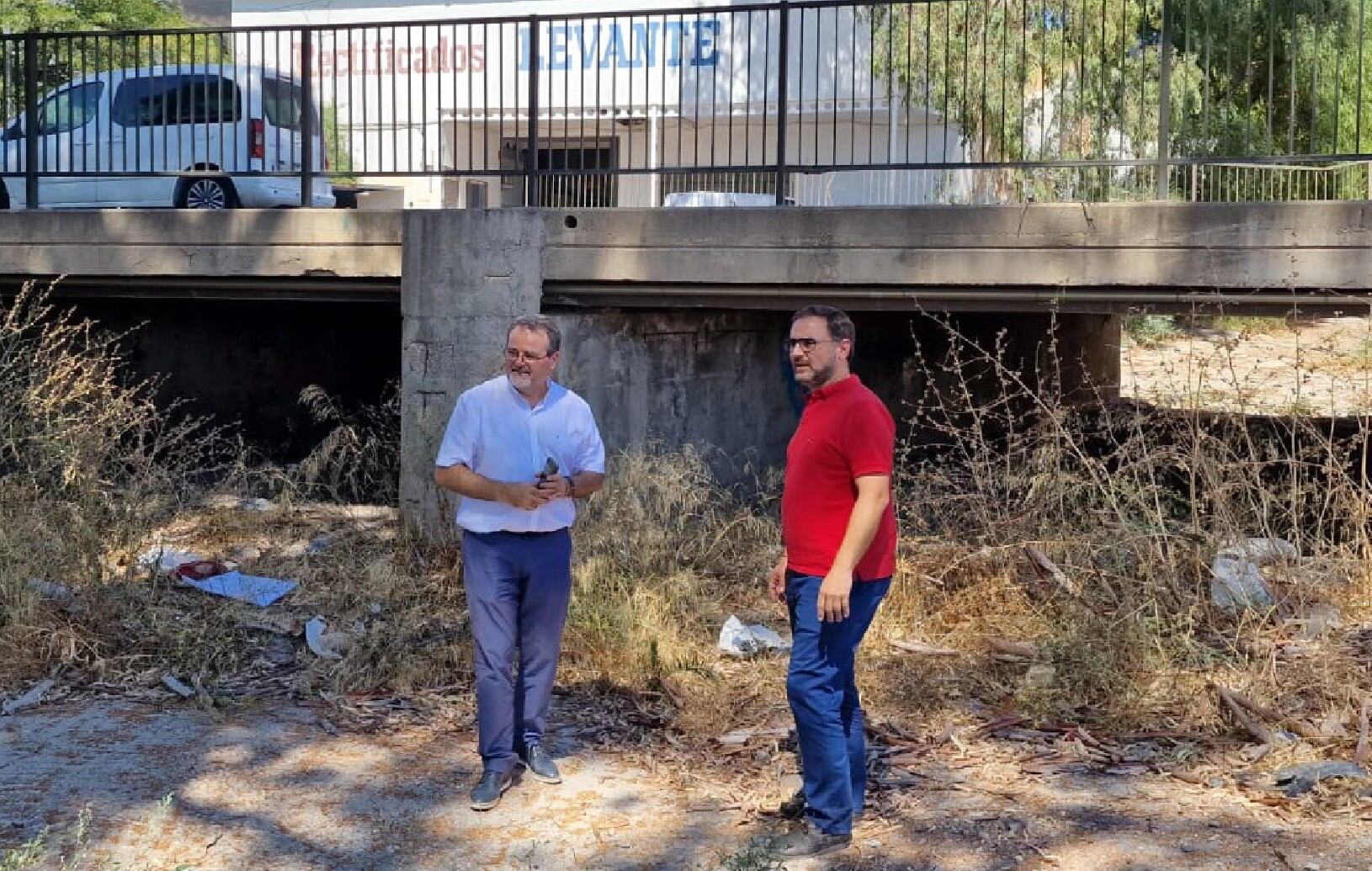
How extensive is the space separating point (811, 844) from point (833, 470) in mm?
1142

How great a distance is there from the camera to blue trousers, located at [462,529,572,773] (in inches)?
197

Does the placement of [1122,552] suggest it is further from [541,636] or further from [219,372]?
[219,372]

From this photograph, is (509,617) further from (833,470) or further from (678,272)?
(678,272)

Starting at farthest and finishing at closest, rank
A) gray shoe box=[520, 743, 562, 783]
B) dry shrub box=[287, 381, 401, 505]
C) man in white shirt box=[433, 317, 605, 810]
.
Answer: dry shrub box=[287, 381, 401, 505] < gray shoe box=[520, 743, 562, 783] < man in white shirt box=[433, 317, 605, 810]

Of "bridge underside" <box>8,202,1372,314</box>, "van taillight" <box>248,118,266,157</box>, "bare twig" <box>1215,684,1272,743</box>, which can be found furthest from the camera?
"van taillight" <box>248,118,266,157</box>

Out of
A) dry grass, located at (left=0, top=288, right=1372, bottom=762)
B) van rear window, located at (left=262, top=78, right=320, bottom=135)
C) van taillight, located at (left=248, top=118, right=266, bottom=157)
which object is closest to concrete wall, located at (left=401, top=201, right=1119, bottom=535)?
dry grass, located at (left=0, top=288, right=1372, bottom=762)

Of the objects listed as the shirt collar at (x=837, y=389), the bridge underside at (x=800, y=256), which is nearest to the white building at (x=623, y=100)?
the bridge underside at (x=800, y=256)

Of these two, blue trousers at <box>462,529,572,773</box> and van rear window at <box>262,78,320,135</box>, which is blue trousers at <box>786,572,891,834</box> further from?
van rear window at <box>262,78,320,135</box>

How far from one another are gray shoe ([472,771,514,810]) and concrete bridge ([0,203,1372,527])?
410cm

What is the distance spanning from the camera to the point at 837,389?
14.6 ft

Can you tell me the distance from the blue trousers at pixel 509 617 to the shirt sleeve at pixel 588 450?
0.75 ft

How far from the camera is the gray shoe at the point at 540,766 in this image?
527 centimetres

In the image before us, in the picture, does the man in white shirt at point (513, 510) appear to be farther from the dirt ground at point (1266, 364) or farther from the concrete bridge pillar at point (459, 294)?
the dirt ground at point (1266, 364)

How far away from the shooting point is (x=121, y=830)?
192 inches
